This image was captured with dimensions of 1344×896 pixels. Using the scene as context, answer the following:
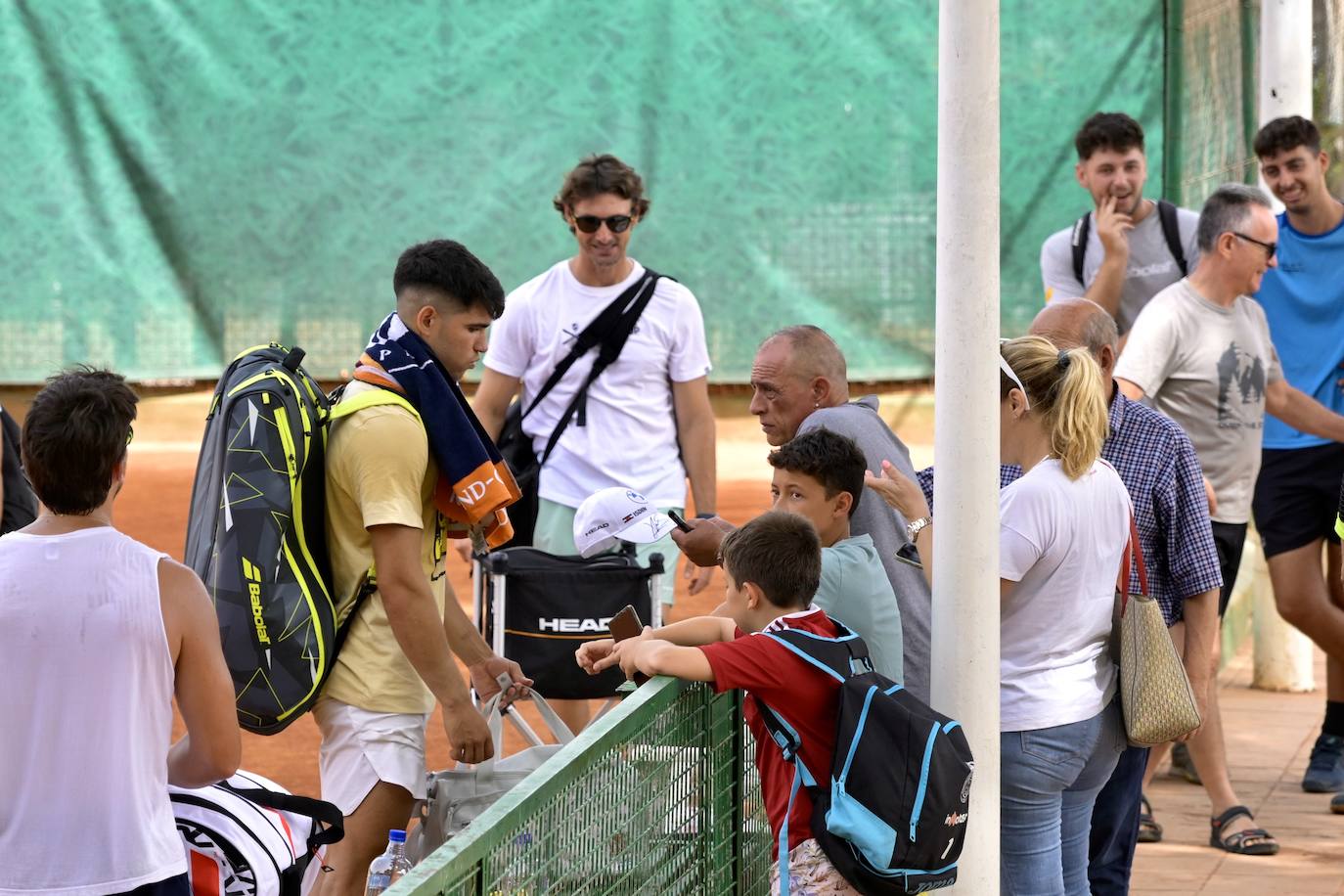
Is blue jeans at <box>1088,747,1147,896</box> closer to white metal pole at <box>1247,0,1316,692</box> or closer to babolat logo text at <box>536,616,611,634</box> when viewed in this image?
babolat logo text at <box>536,616,611,634</box>

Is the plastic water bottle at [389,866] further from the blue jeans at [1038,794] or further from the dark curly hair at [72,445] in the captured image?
the blue jeans at [1038,794]

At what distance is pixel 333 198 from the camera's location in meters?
12.1

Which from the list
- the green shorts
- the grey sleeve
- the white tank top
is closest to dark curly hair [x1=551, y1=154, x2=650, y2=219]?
the green shorts

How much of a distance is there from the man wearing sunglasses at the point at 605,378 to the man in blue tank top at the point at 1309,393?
2.22 m

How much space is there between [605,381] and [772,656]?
3.12m

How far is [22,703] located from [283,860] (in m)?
0.57

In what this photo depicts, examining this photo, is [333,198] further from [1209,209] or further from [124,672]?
[124,672]

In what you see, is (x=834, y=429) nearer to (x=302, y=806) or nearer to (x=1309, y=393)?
(x=302, y=806)

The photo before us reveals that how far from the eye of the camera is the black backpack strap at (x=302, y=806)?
3.17 meters

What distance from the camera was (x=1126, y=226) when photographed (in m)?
6.43

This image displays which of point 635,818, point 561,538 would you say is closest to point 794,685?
point 635,818

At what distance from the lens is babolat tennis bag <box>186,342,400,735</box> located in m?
3.60

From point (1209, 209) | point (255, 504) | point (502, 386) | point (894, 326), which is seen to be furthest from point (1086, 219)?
point (894, 326)

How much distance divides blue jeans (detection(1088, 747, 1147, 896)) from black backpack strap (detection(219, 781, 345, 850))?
191cm
